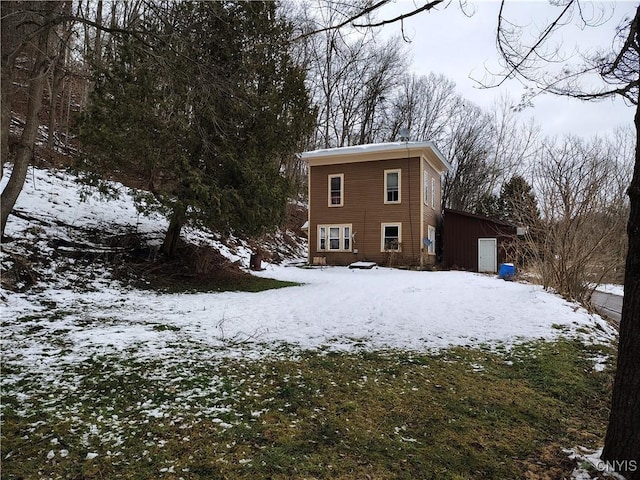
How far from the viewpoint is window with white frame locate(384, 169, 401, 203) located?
17.7 meters

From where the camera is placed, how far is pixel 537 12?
3404 mm

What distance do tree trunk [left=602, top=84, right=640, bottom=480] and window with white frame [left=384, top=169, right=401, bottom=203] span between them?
50.9ft

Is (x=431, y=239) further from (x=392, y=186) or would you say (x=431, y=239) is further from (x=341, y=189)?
(x=341, y=189)

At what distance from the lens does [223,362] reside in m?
4.01

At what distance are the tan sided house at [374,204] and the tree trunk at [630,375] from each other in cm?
1483

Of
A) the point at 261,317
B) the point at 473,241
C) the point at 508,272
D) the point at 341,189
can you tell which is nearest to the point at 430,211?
the point at 473,241

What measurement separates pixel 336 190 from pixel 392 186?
8.86ft

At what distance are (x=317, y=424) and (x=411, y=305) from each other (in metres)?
4.68

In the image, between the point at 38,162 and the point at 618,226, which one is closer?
the point at 618,226

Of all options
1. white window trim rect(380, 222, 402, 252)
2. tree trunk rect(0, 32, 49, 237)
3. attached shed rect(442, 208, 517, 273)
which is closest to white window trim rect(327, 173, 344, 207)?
white window trim rect(380, 222, 402, 252)

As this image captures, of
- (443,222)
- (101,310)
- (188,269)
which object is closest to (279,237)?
(443,222)

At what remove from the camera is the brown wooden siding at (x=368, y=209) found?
17406mm

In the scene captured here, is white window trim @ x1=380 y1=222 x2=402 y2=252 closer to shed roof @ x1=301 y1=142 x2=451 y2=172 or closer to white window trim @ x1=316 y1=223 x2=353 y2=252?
white window trim @ x1=316 y1=223 x2=353 y2=252

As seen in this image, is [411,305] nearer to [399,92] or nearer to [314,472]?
[314,472]
